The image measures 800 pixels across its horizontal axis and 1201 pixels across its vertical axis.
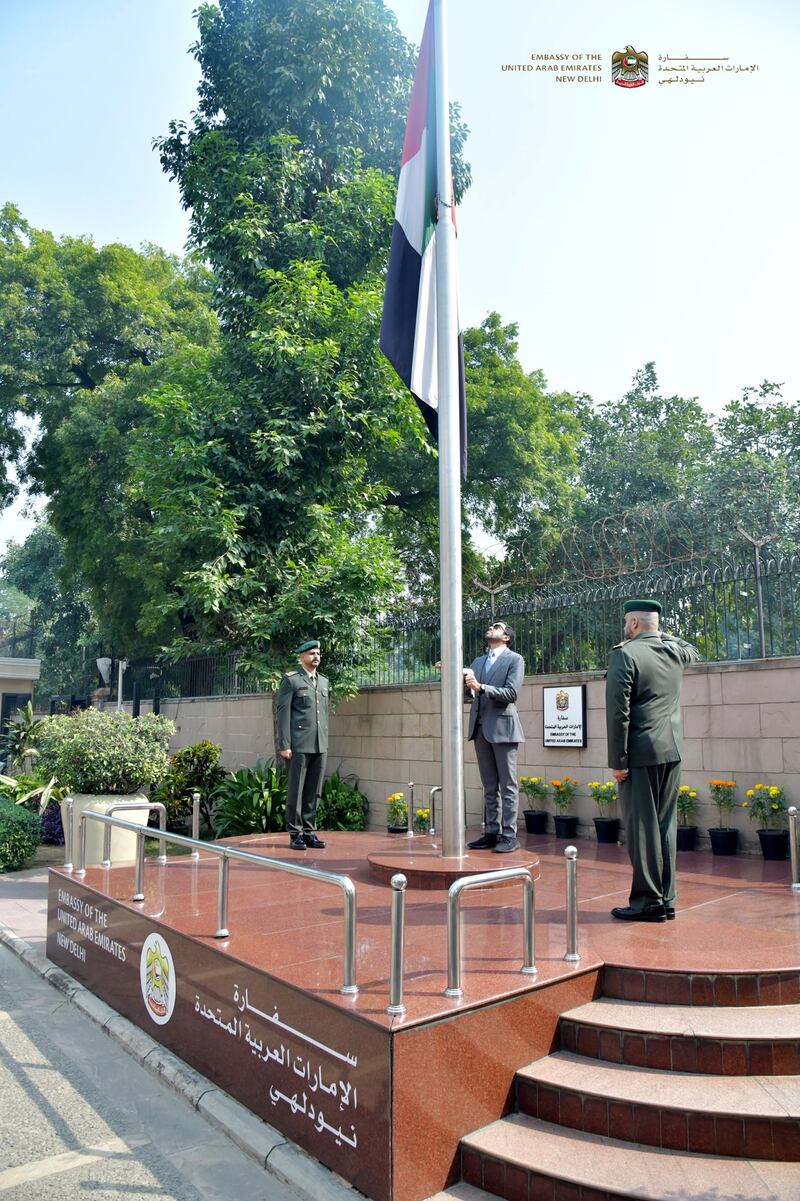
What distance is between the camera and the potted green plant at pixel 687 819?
787 cm

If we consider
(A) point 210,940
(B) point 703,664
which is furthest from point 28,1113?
(B) point 703,664

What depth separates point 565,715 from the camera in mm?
9188

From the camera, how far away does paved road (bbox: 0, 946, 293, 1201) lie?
11.4 feet

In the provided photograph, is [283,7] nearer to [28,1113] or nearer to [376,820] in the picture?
[376,820]

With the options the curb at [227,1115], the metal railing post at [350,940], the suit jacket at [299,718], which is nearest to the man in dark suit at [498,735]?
the suit jacket at [299,718]

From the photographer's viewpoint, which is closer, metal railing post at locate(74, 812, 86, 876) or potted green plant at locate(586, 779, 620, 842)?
metal railing post at locate(74, 812, 86, 876)

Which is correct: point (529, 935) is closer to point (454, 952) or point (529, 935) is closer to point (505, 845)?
point (454, 952)

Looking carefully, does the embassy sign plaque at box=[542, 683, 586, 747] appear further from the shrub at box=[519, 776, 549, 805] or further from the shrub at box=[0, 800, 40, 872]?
the shrub at box=[0, 800, 40, 872]

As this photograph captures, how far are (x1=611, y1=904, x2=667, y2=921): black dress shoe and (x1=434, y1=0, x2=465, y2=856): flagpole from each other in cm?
123

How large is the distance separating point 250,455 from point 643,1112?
29.1 ft

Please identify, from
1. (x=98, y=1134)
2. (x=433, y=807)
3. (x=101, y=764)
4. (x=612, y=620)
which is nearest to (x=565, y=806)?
(x=612, y=620)

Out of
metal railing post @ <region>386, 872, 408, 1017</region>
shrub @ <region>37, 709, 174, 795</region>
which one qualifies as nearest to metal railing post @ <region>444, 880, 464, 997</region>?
metal railing post @ <region>386, 872, 408, 1017</region>

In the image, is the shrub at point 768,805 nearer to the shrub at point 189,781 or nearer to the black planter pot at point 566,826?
the black planter pot at point 566,826

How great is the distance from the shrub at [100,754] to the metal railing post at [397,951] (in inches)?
267
